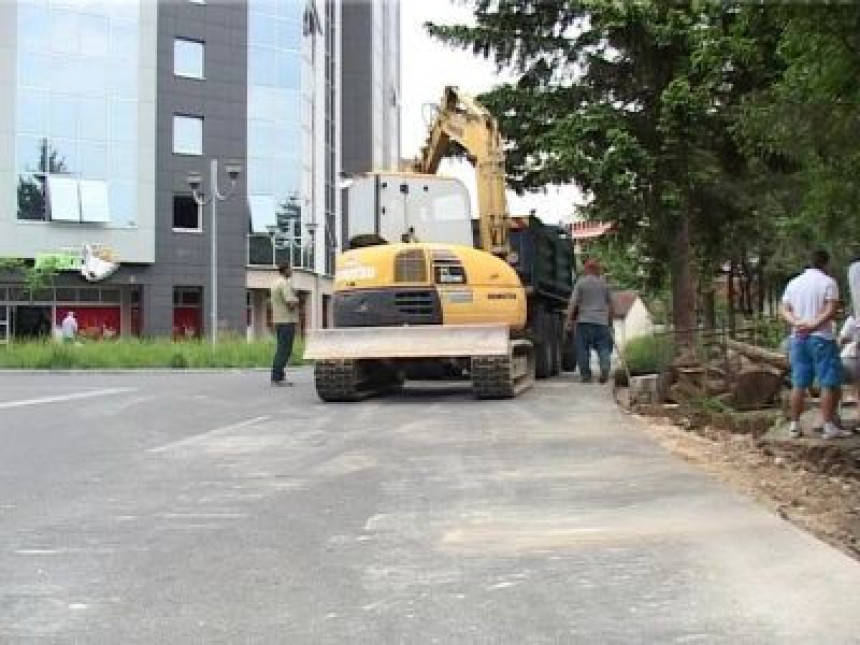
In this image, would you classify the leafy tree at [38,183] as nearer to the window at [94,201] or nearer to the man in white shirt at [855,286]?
the window at [94,201]

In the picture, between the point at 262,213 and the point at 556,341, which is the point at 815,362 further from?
the point at 262,213

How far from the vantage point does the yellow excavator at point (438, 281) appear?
13.8 m

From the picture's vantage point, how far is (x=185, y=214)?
51594mm

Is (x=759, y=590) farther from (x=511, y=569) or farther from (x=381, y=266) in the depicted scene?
(x=381, y=266)

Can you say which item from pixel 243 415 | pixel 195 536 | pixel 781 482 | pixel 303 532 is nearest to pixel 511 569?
pixel 303 532

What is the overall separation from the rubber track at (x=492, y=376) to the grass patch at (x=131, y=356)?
49.2 ft

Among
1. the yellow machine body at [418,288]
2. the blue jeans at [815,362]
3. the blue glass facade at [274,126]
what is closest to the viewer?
the blue jeans at [815,362]

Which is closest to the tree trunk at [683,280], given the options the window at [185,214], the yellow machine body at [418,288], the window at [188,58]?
the yellow machine body at [418,288]

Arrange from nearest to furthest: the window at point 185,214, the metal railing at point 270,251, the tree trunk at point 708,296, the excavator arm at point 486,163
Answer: the excavator arm at point 486,163 → the tree trunk at point 708,296 → the window at point 185,214 → the metal railing at point 270,251

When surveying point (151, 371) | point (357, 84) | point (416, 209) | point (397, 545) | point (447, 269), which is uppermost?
point (357, 84)

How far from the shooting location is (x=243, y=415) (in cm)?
1281

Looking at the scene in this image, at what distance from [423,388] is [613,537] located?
34.6ft

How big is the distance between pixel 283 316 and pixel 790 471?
33.0ft

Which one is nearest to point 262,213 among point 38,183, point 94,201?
point 94,201
